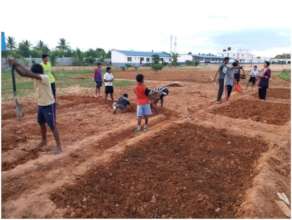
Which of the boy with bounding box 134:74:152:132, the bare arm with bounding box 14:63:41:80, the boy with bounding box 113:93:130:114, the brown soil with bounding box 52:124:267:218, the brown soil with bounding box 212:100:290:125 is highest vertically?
the bare arm with bounding box 14:63:41:80

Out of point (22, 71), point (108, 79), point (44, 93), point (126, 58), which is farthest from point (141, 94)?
point (126, 58)

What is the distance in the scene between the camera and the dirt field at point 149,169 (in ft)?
12.6

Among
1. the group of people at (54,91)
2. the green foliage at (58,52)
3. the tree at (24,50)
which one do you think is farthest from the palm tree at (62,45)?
the group of people at (54,91)

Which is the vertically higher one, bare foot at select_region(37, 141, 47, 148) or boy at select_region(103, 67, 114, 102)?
boy at select_region(103, 67, 114, 102)

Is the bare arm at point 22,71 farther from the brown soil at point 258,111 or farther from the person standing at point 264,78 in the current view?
the person standing at point 264,78

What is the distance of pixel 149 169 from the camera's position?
4.94m

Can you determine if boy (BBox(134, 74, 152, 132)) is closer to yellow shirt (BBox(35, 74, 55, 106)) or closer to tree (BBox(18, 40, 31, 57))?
yellow shirt (BBox(35, 74, 55, 106))

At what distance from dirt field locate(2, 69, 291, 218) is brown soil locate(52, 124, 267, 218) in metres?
0.01

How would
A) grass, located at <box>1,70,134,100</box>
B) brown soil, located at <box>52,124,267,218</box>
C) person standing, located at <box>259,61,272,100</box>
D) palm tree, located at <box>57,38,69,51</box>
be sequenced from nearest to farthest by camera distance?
brown soil, located at <box>52,124,267,218</box>
person standing, located at <box>259,61,272,100</box>
grass, located at <box>1,70,134,100</box>
palm tree, located at <box>57,38,69,51</box>

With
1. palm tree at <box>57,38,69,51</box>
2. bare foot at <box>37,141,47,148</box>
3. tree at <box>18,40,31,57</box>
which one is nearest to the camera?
bare foot at <box>37,141,47,148</box>

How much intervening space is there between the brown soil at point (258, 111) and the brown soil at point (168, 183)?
2763 millimetres

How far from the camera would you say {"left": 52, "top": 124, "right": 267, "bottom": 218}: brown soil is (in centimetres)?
382

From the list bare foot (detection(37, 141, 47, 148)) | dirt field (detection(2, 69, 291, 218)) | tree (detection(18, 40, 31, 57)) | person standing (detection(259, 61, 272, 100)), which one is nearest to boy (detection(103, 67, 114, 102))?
dirt field (detection(2, 69, 291, 218))

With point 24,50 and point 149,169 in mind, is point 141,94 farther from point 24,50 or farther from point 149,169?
point 24,50
